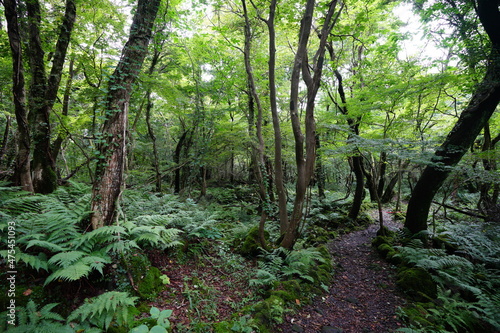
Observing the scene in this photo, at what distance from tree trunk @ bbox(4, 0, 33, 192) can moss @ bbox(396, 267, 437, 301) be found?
8743 millimetres

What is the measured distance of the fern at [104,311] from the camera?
2387 mm

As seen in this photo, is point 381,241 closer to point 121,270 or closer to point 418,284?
point 418,284

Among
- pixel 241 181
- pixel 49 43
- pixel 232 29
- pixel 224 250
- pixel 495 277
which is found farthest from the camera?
pixel 241 181

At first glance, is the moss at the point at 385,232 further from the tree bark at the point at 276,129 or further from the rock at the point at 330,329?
the rock at the point at 330,329

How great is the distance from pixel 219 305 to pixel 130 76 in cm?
436

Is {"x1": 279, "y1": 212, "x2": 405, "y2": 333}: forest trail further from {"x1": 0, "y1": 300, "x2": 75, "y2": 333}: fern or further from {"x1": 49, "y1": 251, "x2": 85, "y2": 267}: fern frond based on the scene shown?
{"x1": 49, "y1": 251, "x2": 85, "y2": 267}: fern frond

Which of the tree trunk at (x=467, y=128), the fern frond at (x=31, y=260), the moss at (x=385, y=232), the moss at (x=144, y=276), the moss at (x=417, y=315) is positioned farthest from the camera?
the moss at (x=385, y=232)

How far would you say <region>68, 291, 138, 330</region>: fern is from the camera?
2387 millimetres

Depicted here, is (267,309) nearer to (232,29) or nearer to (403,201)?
(232,29)

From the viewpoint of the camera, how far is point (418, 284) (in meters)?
4.70

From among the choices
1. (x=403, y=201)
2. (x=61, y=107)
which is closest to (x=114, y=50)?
(x=61, y=107)

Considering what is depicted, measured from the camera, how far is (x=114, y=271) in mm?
3238

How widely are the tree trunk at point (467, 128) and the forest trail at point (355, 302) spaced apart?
220 centimetres

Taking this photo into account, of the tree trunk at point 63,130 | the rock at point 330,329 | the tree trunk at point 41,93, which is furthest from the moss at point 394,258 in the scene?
the tree trunk at point 63,130
